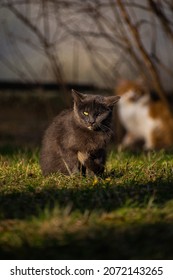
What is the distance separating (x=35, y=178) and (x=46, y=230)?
200cm

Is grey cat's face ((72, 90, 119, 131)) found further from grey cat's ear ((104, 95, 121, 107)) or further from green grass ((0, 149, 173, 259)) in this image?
green grass ((0, 149, 173, 259))

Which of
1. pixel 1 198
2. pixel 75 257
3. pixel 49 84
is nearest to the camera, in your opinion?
pixel 75 257

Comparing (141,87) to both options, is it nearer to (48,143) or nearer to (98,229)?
(48,143)

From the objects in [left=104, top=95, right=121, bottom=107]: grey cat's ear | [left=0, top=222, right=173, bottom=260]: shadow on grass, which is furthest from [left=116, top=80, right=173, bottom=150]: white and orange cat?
[left=0, top=222, right=173, bottom=260]: shadow on grass

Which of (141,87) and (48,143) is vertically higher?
(48,143)

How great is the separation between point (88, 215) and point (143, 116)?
32.7ft

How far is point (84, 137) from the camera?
229 inches

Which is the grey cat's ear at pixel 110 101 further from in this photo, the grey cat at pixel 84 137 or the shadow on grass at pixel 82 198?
the shadow on grass at pixel 82 198

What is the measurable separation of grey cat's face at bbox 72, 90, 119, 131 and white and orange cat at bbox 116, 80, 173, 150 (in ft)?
23.3

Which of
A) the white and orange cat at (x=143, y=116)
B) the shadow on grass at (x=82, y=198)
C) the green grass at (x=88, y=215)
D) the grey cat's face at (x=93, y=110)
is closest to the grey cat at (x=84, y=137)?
the grey cat's face at (x=93, y=110)

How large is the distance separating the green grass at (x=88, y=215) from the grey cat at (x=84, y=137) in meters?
0.18

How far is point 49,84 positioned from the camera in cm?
1166

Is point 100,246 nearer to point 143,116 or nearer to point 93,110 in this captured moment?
point 93,110
